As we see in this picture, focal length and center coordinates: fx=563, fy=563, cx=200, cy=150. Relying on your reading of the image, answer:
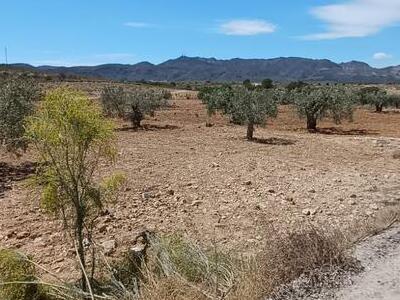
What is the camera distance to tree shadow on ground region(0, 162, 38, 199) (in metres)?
12.9

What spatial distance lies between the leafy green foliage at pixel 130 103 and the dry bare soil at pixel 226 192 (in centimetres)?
486

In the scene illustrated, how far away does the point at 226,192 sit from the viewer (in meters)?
12.2

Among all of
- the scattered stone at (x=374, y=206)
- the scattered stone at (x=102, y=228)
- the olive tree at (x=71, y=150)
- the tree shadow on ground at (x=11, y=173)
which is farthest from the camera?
the tree shadow on ground at (x=11, y=173)

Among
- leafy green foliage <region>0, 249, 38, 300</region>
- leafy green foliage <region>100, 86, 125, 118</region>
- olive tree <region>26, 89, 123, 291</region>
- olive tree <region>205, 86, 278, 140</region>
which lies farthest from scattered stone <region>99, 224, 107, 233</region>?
leafy green foliage <region>100, 86, 125, 118</region>

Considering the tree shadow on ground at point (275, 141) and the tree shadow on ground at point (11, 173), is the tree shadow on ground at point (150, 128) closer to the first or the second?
the tree shadow on ground at point (275, 141)

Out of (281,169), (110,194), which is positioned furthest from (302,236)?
(281,169)

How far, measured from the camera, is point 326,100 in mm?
26141

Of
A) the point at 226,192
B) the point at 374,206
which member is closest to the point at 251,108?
the point at 226,192

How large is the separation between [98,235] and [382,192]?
6242mm

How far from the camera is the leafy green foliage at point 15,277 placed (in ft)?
21.1

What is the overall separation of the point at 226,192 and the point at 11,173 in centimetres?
569

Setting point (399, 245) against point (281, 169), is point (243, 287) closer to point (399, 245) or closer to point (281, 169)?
point (399, 245)

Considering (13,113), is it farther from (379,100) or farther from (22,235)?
(379,100)

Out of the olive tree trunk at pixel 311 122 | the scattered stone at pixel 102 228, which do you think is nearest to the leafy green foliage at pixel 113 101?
the olive tree trunk at pixel 311 122
